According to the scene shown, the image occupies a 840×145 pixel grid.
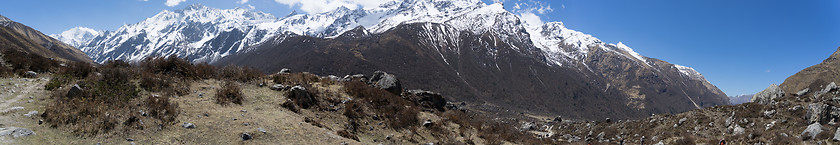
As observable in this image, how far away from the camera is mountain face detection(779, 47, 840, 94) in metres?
105

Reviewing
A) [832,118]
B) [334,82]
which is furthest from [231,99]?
[832,118]

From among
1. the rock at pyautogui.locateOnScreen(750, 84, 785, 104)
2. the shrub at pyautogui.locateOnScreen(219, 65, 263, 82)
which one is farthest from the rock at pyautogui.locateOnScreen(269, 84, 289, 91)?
the rock at pyautogui.locateOnScreen(750, 84, 785, 104)

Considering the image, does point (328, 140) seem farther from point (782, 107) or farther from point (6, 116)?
point (782, 107)

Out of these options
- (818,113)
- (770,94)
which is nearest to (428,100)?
(818,113)

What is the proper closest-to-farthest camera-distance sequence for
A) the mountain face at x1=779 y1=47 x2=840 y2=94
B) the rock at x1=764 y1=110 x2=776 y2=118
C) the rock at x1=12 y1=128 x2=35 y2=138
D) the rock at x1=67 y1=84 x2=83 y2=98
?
the rock at x1=12 y1=128 x2=35 y2=138, the rock at x1=67 y1=84 x2=83 y2=98, the rock at x1=764 y1=110 x2=776 y2=118, the mountain face at x1=779 y1=47 x2=840 y2=94

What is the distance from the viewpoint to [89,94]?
11.6 m

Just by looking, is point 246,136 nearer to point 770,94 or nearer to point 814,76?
point 770,94

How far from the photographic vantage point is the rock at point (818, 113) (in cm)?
2133

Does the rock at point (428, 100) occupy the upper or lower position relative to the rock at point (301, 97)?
upper

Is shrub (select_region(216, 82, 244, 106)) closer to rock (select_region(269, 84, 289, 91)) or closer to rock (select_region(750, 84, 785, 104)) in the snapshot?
rock (select_region(269, 84, 289, 91))

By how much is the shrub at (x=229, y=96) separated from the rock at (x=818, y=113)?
32.6 metres

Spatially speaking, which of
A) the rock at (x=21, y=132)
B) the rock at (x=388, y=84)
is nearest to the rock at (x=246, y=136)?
the rock at (x=21, y=132)

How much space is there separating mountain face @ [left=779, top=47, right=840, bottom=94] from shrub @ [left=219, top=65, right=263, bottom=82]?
144897mm

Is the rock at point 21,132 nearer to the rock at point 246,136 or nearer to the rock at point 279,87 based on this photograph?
the rock at point 246,136
